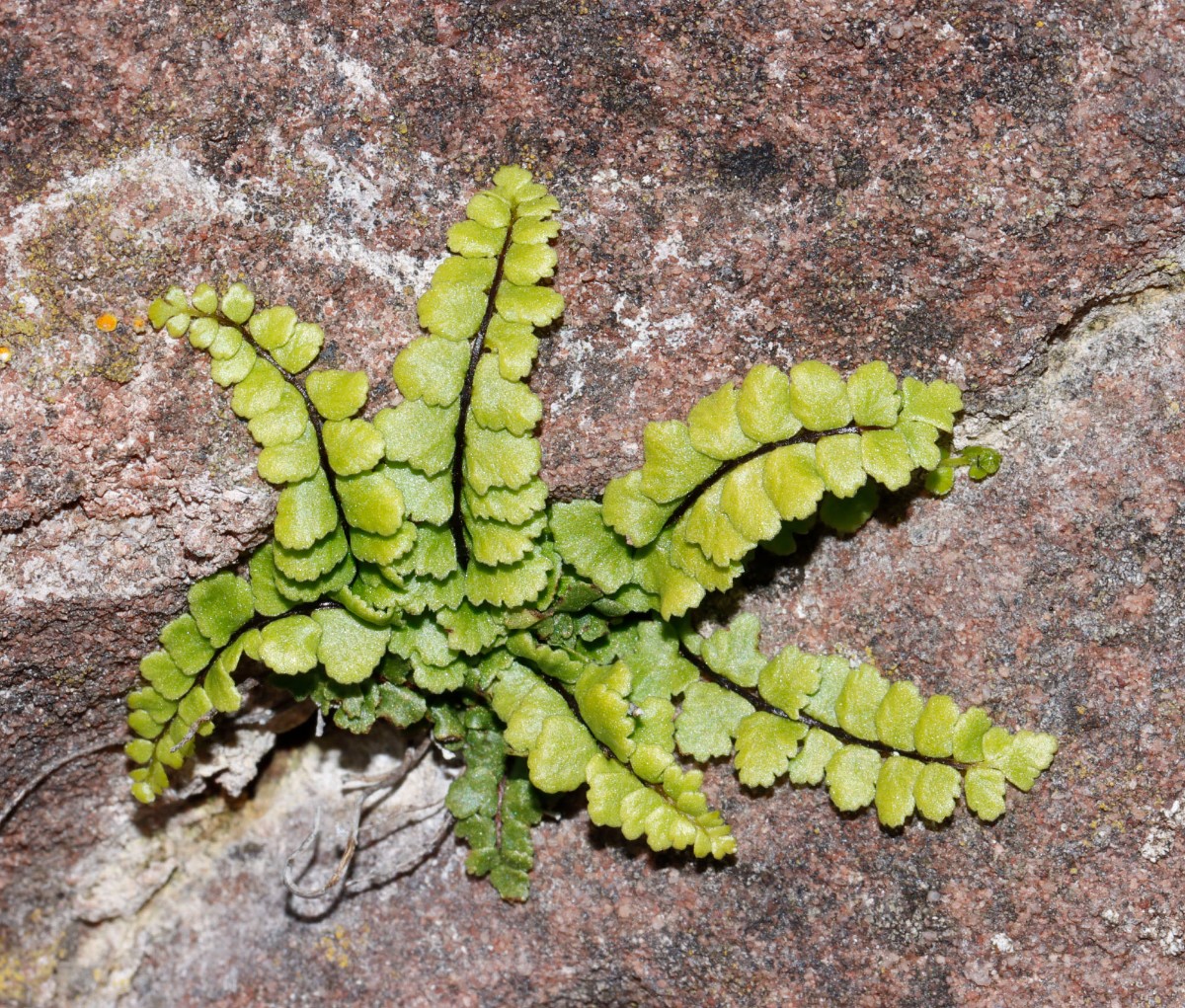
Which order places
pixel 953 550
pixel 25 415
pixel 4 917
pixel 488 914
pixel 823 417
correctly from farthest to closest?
pixel 4 917
pixel 488 914
pixel 953 550
pixel 25 415
pixel 823 417

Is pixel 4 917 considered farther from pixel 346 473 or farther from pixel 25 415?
pixel 346 473

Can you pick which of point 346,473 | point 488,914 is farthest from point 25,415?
point 488,914

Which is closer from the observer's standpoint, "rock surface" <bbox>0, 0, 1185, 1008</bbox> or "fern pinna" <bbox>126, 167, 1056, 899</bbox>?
"fern pinna" <bbox>126, 167, 1056, 899</bbox>

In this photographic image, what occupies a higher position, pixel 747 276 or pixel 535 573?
pixel 747 276

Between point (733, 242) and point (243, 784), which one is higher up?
point (733, 242)
